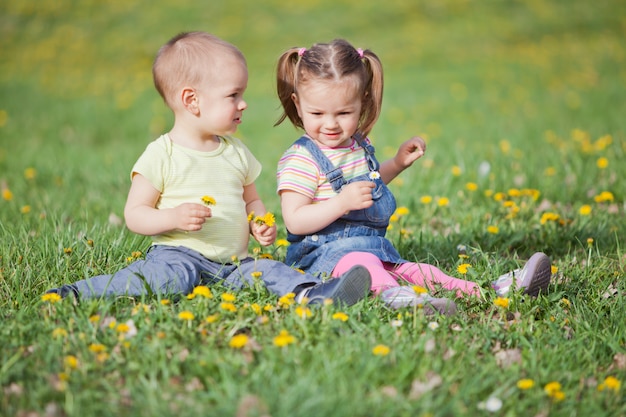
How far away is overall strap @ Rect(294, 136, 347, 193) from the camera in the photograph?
134 inches

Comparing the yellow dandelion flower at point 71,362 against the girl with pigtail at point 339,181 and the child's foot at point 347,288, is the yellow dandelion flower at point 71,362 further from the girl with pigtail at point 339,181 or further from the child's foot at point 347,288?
the girl with pigtail at point 339,181

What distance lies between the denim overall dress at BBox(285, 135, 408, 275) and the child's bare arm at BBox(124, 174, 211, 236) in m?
0.56

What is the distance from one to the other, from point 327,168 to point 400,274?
2.00 ft

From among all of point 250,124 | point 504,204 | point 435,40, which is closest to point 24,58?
point 250,124

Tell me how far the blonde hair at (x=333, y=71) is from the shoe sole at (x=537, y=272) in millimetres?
1006

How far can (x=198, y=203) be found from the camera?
3.16m

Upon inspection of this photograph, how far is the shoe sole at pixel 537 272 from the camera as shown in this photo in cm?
322

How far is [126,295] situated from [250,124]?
6.45 metres

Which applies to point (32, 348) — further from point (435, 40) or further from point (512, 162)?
point (435, 40)

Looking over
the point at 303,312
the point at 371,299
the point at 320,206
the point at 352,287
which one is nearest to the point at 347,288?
the point at 352,287

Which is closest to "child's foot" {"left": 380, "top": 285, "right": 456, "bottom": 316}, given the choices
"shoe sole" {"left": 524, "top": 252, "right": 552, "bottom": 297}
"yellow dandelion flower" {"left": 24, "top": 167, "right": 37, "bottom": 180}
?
"shoe sole" {"left": 524, "top": 252, "right": 552, "bottom": 297}

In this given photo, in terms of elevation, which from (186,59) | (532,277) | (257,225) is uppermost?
(186,59)

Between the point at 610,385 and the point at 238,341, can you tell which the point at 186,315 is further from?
the point at 610,385

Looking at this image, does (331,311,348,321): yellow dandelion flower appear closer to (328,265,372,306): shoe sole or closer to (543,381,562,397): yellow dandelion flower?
(328,265,372,306): shoe sole
